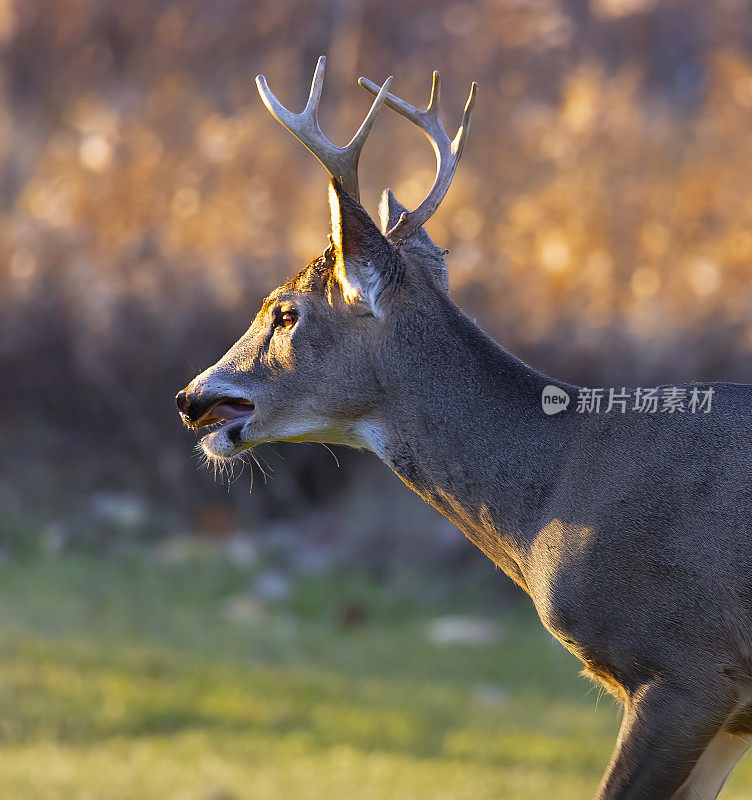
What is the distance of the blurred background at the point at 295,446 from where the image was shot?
284 inches

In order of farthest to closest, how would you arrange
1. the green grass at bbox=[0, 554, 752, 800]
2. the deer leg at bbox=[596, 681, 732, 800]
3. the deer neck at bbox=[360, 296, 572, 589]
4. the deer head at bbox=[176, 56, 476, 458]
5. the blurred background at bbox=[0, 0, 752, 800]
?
the blurred background at bbox=[0, 0, 752, 800] → the green grass at bbox=[0, 554, 752, 800] → the deer head at bbox=[176, 56, 476, 458] → the deer neck at bbox=[360, 296, 572, 589] → the deer leg at bbox=[596, 681, 732, 800]

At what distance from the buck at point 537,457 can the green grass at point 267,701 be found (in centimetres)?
136

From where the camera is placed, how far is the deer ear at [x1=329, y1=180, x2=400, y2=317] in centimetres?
412

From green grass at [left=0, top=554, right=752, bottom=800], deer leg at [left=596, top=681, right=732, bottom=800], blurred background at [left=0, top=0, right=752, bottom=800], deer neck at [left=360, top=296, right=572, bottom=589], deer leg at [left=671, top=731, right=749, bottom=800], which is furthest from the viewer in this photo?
blurred background at [left=0, top=0, right=752, bottom=800]

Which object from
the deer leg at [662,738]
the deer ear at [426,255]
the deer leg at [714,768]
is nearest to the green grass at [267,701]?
the deer leg at [714,768]

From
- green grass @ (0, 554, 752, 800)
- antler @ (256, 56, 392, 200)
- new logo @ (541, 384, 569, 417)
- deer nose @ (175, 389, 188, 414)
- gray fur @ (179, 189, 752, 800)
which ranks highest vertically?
antler @ (256, 56, 392, 200)

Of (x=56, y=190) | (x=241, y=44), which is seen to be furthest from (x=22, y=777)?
(x=241, y=44)

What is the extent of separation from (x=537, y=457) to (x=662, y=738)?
36.0 inches

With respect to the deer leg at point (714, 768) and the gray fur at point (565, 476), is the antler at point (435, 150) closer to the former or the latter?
the gray fur at point (565, 476)

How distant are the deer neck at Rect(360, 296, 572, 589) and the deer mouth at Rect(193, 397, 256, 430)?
0.44 m

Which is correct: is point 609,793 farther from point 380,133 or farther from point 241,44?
point 241,44

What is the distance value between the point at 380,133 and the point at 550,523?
1154 cm

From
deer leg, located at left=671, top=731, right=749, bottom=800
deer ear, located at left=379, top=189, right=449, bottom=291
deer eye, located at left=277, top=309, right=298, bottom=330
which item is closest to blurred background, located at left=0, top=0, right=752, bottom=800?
deer leg, located at left=671, top=731, right=749, bottom=800

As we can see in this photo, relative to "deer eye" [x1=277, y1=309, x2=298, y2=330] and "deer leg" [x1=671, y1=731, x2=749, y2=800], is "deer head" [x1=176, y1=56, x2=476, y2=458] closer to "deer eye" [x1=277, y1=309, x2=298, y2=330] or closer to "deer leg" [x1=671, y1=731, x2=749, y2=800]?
"deer eye" [x1=277, y1=309, x2=298, y2=330]
